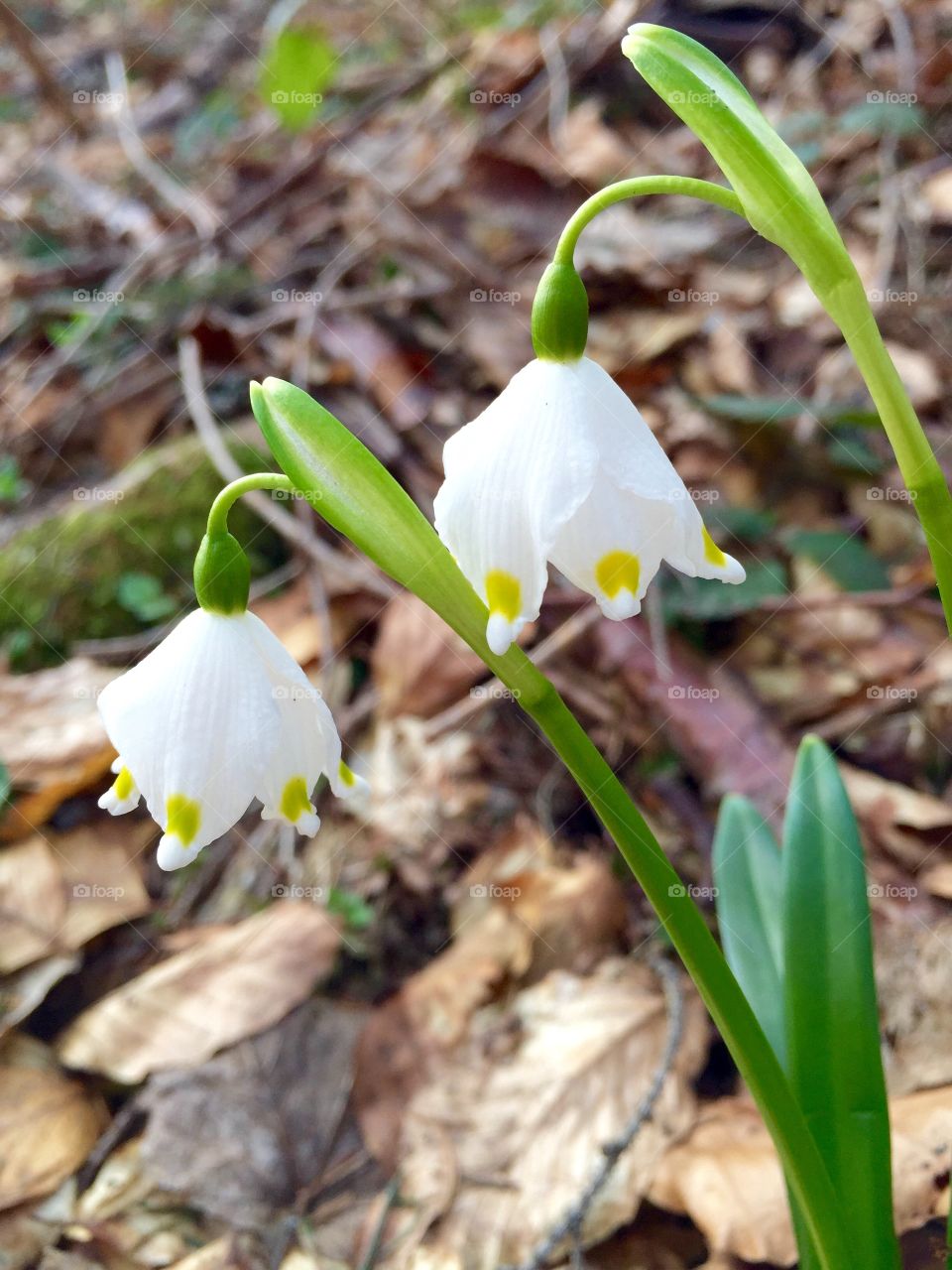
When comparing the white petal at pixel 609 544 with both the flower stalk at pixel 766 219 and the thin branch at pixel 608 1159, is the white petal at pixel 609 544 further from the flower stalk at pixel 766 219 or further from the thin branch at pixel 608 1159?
the thin branch at pixel 608 1159

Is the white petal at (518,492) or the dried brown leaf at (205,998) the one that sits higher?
the white petal at (518,492)

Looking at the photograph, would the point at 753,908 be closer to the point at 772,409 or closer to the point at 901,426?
the point at 901,426

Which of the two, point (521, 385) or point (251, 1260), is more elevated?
point (521, 385)

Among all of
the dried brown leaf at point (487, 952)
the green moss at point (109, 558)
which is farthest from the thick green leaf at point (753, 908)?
the green moss at point (109, 558)

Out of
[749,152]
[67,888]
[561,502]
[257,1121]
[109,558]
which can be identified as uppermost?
[749,152]

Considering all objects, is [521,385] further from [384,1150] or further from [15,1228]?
[15,1228]

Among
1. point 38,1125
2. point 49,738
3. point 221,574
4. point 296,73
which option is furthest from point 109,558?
point 296,73

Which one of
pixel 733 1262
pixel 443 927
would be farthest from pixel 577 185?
pixel 733 1262
